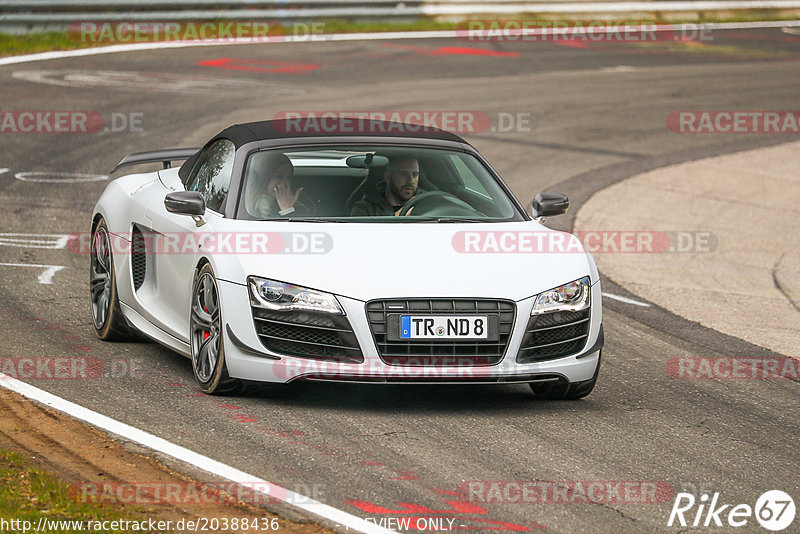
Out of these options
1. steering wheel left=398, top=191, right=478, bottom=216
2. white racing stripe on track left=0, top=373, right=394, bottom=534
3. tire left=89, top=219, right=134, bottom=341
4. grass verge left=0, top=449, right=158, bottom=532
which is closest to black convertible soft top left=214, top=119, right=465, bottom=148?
steering wheel left=398, top=191, right=478, bottom=216

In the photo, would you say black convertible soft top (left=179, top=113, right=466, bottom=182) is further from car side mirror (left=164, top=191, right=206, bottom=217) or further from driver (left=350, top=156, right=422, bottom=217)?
car side mirror (left=164, top=191, right=206, bottom=217)

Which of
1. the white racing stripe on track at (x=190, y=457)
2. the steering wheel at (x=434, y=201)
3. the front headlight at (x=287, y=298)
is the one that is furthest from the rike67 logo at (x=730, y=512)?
the steering wheel at (x=434, y=201)

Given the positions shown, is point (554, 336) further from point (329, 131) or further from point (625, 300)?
point (625, 300)

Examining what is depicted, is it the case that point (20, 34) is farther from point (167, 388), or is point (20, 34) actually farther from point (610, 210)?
point (167, 388)

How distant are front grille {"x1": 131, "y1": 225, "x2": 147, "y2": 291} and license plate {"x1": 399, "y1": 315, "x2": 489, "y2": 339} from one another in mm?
2239

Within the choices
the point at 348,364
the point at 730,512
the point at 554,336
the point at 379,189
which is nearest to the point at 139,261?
the point at 379,189

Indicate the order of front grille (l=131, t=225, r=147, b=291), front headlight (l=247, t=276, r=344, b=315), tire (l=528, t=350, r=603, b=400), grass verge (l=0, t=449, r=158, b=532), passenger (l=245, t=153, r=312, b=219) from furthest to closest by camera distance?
front grille (l=131, t=225, r=147, b=291) < passenger (l=245, t=153, r=312, b=219) < tire (l=528, t=350, r=603, b=400) < front headlight (l=247, t=276, r=344, b=315) < grass verge (l=0, t=449, r=158, b=532)

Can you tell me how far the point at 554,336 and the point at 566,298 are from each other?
21cm

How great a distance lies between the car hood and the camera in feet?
22.1

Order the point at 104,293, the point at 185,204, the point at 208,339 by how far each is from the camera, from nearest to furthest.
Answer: the point at 208,339, the point at 185,204, the point at 104,293

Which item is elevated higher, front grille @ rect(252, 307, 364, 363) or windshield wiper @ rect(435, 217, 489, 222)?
windshield wiper @ rect(435, 217, 489, 222)

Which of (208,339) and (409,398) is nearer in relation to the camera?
(208,339)

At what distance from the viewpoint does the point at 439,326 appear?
264 inches

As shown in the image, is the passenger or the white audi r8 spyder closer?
the white audi r8 spyder
